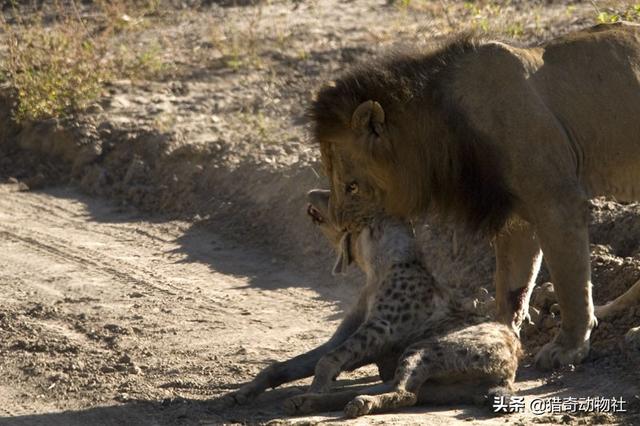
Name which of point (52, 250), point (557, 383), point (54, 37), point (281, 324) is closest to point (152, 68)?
point (54, 37)

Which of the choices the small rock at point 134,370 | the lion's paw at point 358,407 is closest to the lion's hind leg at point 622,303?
the lion's paw at point 358,407

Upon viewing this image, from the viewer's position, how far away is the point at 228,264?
34.7 feet

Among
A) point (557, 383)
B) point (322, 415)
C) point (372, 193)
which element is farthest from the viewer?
point (372, 193)

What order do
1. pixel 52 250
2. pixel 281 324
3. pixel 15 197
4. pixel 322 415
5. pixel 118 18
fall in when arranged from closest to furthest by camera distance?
pixel 322 415
pixel 281 324
pixel 52 250
pixel 15 197
pixel 118 18

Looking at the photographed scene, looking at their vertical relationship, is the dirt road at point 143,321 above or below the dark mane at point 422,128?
below

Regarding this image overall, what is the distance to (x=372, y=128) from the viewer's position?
7.93 m

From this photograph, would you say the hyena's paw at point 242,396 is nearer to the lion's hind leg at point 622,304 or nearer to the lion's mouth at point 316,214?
the lion's mouth at point 316,214

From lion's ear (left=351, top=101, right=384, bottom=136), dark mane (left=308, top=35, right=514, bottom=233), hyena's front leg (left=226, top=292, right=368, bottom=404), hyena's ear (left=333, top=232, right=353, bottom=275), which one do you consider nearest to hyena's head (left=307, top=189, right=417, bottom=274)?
hyena's ear (left=333, top=232, right=353, bottom=275)

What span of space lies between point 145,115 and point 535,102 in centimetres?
618

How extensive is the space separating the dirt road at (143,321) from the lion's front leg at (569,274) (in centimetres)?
17

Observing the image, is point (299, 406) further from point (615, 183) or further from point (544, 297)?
point (615, 183)

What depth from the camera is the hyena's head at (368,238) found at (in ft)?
26.4

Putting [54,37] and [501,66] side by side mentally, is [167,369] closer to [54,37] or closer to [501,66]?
[501,66]

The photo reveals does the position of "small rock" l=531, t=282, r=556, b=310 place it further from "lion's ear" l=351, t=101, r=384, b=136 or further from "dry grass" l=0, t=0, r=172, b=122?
"dry grass" l=0, t=0, r=172, b=122
